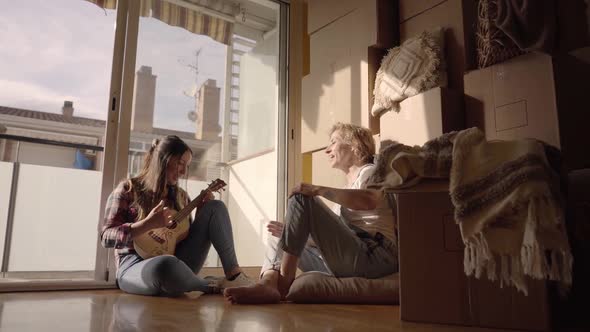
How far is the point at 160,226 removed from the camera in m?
1.82

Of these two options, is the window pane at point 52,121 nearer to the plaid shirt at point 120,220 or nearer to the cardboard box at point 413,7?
the plaid shirt at point 120,220

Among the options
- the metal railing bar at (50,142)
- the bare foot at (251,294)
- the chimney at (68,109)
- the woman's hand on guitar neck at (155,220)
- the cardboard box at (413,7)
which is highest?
the cardboard box at (413,7)

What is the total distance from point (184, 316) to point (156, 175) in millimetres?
921

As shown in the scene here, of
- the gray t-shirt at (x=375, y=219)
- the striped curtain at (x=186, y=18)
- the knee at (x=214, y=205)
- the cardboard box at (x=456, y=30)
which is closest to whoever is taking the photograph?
the gray t-shirt at (x=375, y=219)

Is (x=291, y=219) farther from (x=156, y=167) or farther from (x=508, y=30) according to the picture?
(x=508, y=30)

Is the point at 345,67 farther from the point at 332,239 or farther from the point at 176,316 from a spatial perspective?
the point at 176,316

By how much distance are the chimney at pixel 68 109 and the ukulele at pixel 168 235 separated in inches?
34.0

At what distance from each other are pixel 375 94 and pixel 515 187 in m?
1.19

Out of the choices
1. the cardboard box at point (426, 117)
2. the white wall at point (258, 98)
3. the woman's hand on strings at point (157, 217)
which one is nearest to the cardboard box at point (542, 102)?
the cardboard box at point (426, 117)

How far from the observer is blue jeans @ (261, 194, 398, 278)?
1.60m

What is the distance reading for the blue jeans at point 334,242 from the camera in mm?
1603

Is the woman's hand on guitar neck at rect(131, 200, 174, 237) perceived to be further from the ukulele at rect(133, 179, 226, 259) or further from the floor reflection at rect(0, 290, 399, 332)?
the floor reflection at rect(0, 290, 399, 332)

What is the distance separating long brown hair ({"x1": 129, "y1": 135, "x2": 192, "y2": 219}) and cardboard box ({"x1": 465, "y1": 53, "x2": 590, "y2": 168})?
51.8 inches

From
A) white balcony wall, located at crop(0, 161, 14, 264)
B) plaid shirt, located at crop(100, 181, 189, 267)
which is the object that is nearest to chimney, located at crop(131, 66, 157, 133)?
plaid shirt, located at crop(100, 181, 189, 267)
